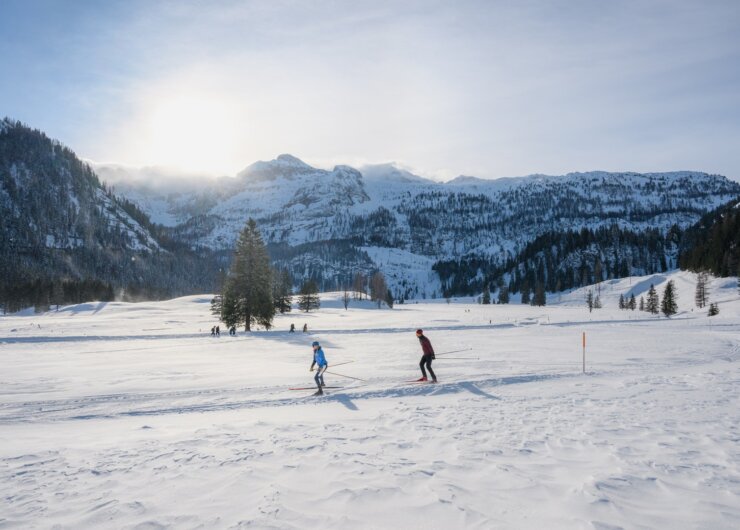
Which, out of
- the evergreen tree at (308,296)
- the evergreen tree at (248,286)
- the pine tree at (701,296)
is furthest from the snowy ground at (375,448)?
the pine tree at (701,296)

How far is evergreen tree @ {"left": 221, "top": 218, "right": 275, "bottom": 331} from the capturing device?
41156mm

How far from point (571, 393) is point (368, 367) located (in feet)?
30.9

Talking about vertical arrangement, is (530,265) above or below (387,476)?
above

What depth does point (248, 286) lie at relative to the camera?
4122cm

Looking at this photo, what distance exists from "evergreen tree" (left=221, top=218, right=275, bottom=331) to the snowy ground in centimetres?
2183

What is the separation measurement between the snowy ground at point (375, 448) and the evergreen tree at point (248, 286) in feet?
71.6

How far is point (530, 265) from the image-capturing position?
182 meters

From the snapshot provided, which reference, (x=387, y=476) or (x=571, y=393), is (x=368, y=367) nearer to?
(x=571, y=393)

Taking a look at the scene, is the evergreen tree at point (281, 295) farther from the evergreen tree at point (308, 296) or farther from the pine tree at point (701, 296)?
the pine tree at point (701, 296)

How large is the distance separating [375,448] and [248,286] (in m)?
35.4

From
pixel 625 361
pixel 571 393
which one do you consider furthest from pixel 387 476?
pixel 625 361

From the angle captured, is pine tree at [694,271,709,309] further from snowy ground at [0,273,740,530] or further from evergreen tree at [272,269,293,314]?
evergreen tree at [272,269,293,314]

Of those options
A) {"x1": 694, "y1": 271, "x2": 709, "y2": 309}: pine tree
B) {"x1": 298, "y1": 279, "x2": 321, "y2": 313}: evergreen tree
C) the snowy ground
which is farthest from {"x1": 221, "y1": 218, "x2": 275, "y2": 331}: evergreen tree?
{"x1": 694, "y1": 271, "x2": 709, "y2": 309}: pine tree

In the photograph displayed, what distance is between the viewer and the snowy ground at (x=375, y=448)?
563 centimetres
